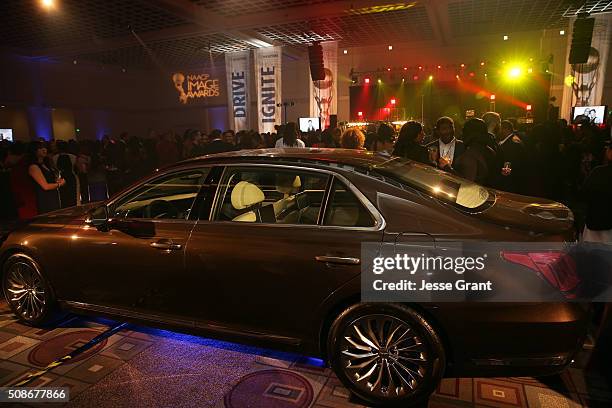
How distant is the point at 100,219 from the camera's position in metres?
3.30

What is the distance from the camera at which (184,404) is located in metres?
2.70

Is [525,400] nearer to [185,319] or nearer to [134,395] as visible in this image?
[185,319]

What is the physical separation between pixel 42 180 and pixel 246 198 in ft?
12.0

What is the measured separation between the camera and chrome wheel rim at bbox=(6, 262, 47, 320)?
3.72 metres

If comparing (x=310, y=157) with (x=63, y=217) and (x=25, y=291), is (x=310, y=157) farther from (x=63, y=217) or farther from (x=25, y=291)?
(x=25, y=291)

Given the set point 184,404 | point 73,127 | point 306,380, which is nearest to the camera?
point 184,404

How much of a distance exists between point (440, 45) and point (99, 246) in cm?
1857

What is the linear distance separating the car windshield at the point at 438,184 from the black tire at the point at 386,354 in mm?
801

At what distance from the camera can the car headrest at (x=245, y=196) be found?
10.5 ft

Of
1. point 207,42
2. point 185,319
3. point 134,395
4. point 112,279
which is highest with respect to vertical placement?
point 207,42

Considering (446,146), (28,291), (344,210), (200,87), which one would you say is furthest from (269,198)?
(200,87)

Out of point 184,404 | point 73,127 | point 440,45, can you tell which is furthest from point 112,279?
point 73,127

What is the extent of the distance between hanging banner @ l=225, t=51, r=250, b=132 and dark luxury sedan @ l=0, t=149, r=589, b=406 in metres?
13.1

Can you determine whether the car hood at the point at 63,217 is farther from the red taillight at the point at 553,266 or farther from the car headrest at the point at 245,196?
the red taillight at the point at 553,266
